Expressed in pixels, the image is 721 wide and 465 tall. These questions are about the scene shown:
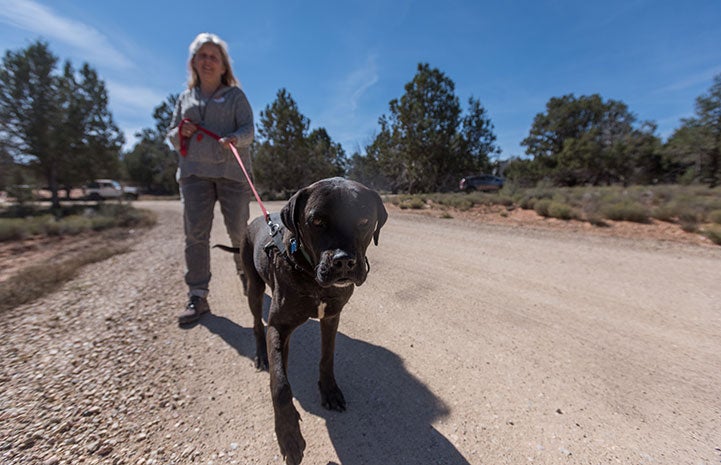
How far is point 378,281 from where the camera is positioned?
13.1 ft

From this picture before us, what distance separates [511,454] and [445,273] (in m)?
2.90

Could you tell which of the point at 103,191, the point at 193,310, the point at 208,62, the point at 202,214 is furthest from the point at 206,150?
the point at 103,191

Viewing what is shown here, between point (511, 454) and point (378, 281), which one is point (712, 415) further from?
point (378, 281)

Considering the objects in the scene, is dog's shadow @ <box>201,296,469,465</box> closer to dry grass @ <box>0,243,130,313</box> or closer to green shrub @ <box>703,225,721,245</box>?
dry grass @ <box>0,243,130,313</box>

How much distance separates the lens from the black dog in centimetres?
142

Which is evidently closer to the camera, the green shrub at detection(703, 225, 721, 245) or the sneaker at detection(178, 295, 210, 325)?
the sneaker at detection(178, 295, 210, 325)

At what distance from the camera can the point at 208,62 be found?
303 cm

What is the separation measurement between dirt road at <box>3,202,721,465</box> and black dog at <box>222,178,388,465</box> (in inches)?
11.0

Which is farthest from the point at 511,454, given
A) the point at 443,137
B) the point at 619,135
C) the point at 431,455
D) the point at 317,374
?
the point at 619,135

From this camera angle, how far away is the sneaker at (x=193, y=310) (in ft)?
9.61

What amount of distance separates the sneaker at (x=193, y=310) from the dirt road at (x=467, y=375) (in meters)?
0.13

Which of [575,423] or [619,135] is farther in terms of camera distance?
[619,135]

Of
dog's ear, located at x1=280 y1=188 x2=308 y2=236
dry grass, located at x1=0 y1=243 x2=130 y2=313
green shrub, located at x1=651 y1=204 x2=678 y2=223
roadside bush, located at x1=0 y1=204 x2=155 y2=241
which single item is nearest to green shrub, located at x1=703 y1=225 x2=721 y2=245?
green shrub, located at x1=651 y1=204 x2=678 y2=223

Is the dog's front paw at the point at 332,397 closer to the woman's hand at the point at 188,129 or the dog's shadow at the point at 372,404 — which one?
the dog's shadow at the point at 372,404
